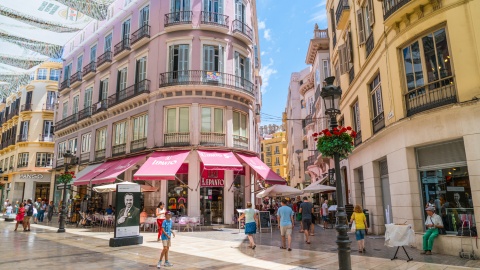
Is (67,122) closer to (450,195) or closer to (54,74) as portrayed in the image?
(54,74)

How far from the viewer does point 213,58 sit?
2158 centimetres

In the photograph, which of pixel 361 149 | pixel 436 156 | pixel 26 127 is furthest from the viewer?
Result: pixel 26 127

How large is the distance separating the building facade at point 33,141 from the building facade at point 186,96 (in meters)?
17.5

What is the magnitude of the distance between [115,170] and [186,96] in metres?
6.70

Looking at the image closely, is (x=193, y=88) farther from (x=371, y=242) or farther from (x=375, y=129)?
(x=371, y=242)

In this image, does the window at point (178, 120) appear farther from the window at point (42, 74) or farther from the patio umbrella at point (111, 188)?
the window at point (42, 74)

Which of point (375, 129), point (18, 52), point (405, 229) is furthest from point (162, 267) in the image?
point (18, 52)

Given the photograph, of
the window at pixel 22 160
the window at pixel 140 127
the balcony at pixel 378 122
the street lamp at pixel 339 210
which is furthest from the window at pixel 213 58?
the window at pixel 22 160

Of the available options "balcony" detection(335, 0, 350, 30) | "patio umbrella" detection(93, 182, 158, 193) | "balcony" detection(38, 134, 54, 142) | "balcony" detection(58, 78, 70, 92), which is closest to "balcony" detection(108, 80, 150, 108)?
"patio umbrella" detection(93, 182, 158, 193)

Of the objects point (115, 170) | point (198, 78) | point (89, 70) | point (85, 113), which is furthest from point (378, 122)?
point (89, 70)

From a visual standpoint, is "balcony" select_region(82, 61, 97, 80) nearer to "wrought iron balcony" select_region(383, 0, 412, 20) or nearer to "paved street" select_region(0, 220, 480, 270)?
"paved street" select_region(0, 220, 480, 270)

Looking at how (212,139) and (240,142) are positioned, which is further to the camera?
(240,142)

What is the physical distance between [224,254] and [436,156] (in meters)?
7.50

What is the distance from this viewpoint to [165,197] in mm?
20250
